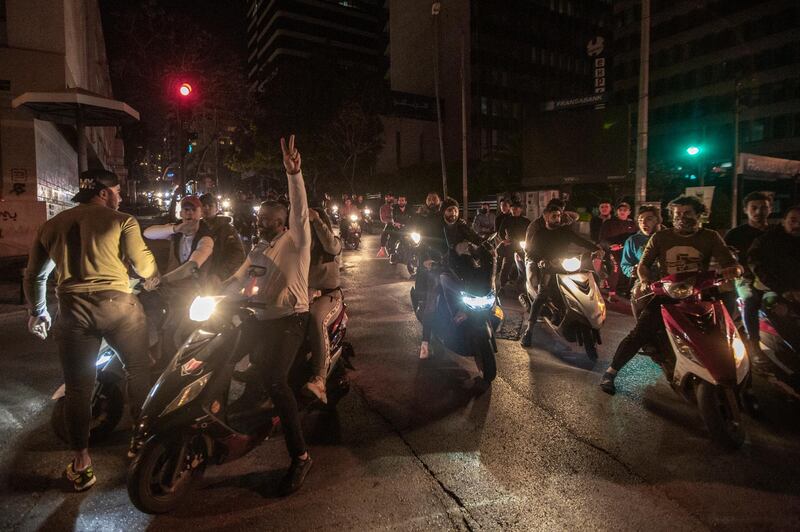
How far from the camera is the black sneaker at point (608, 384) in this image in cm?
522

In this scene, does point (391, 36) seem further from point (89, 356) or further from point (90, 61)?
point (89, 356)

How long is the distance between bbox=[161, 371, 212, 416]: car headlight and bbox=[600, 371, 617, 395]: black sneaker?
3670mm

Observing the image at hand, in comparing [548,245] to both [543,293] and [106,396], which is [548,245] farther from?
[106,396]

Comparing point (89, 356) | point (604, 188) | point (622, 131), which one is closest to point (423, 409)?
point (89, 356)

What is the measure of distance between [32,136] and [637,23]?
2683 inches

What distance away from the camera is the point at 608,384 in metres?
5.25

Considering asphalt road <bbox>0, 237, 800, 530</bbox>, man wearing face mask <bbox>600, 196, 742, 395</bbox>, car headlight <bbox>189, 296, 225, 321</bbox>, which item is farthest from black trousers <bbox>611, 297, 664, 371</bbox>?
car headlight <bbox>189, 296, 225, 321</bbox>

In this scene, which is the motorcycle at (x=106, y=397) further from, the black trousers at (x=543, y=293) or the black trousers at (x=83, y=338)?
the black trousers at (x=543, y=293)

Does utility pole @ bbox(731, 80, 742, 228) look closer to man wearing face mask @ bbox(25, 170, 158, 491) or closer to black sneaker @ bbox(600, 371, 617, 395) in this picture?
black sneaker @ bbox(600, 371, 617, 395)

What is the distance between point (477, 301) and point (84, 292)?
3.48 meters

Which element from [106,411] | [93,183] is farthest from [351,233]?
[93,183]

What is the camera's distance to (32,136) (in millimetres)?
15492

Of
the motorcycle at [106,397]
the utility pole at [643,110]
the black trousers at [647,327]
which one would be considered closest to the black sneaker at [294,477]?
the motorcycle at [106,397]

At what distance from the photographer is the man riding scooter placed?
22.3 feet
